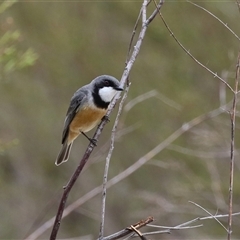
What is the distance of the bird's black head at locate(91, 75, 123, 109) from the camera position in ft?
11.7

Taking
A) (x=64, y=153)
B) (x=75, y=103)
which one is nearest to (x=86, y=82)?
(x=64, y=153)

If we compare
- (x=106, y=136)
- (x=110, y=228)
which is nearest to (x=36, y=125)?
(x=106, y=136)

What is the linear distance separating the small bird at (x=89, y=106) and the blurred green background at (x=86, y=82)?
14.8 feet

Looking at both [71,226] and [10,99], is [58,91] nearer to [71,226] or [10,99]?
[10,99]

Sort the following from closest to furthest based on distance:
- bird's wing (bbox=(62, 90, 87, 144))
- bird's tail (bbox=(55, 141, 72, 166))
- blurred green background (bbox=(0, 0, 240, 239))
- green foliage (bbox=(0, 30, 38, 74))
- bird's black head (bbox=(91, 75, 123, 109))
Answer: bird's black head (bbox=(91, 75, 123, 109)) < green foliage (bbox=(0, 30, 38, 74)) < bird's wing (bbox=(62, 90, 87, 144)) < bird's tail (bbox=(55, 141, 72, 166)) < blurred green background (bbox=(0, 0, 240, 239))

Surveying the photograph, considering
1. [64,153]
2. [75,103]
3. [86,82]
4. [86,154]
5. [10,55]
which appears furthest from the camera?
[86,82]

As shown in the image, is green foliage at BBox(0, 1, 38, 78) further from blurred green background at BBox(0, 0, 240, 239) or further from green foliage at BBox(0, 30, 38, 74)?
blurred green background at BBox(0, 0, 240, 239)

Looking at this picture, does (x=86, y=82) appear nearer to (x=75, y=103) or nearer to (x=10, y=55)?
(x=75, y=103)

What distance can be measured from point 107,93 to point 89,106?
23cm

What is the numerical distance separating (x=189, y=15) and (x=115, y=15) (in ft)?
5.01

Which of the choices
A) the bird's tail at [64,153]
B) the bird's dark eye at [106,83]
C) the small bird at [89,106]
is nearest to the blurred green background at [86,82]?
the bird's tail at [64,153]

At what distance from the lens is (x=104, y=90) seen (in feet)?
12.2

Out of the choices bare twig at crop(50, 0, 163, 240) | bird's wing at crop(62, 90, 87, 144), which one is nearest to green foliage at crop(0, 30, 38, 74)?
bird's wing at crop(62, 90, 87, 144)

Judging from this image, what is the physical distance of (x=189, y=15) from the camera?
1047cm
